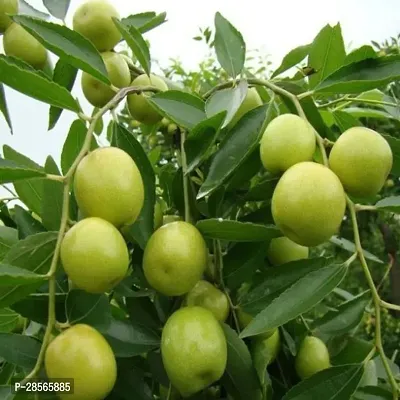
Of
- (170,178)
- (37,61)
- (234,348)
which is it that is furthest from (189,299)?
(37,61)

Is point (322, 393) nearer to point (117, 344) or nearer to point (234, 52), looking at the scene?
point (117, 344)

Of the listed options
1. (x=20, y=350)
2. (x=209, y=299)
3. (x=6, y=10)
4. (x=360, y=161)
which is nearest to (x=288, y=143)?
(x=360, y=161)

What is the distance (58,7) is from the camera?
28.0 inches

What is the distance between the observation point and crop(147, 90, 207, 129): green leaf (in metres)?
0.57

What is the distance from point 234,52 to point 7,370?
1.21 feet

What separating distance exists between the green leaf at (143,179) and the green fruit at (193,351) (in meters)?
0.08

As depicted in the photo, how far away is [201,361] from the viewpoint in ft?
1.73

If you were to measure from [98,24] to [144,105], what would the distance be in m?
0.10

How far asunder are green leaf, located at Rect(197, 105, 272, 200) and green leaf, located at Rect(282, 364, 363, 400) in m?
0.17

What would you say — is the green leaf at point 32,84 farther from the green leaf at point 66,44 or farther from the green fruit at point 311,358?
the green fruit at point 311,358

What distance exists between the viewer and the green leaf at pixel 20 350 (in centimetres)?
53

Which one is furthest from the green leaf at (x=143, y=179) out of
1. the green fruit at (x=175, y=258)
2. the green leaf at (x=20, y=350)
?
the green leaf at (x=20, y=350)

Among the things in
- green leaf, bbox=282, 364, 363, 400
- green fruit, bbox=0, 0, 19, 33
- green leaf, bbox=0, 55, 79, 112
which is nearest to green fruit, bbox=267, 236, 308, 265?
green leaf, bbox=282, 364, 363, 400

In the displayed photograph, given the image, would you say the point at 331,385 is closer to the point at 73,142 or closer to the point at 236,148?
the point at 236,148
